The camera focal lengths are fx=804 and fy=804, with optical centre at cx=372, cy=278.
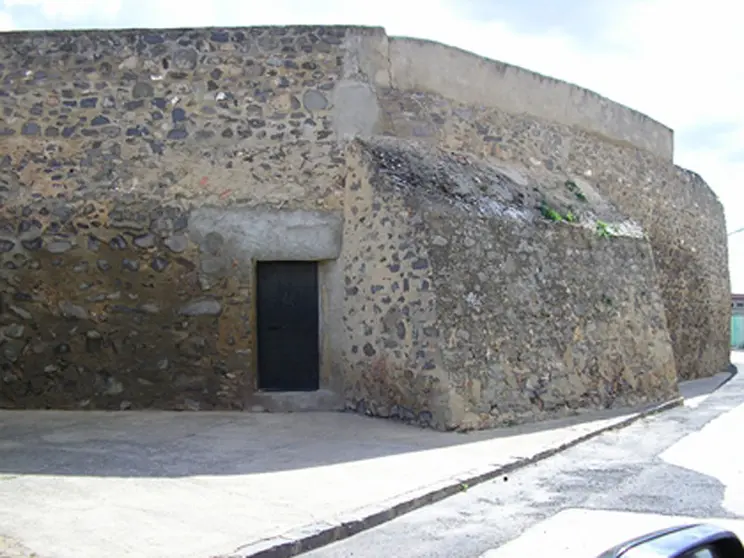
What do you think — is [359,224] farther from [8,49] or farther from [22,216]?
[8,49]

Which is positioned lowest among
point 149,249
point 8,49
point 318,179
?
point 149,249

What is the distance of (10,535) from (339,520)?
1825mm

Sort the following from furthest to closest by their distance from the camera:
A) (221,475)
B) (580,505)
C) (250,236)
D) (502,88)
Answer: (502,88) → (250,236) → (221,475) → (580,505)

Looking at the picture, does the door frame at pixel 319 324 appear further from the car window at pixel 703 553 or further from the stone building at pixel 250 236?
the car window at pixel 703 553

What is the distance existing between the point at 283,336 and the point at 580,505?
479 cm

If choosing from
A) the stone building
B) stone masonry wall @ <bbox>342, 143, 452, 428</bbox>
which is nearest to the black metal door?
the stone building

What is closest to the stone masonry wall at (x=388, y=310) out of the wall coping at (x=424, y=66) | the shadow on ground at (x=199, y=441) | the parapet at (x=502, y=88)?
the shadow on ground at (x=199, y=441)

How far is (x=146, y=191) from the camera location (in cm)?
920

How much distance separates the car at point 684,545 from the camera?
197cm

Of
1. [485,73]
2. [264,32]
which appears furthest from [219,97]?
[485,73]

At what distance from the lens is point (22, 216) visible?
919 cm

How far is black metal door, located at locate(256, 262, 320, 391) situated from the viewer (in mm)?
9406

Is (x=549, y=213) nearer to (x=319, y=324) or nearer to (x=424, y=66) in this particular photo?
(x=424, y=66)

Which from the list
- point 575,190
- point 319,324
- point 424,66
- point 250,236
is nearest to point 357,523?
point 319,324
